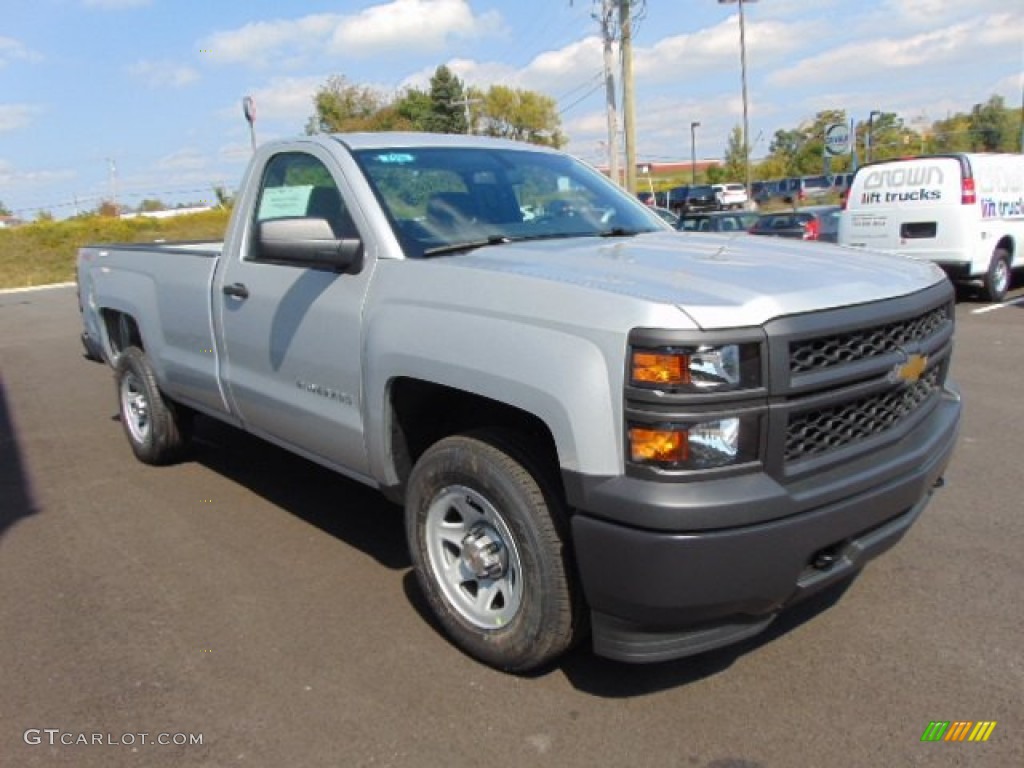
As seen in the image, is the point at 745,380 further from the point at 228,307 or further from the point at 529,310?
the point at 228,307

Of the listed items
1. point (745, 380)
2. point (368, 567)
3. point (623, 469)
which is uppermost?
point (745, 380)

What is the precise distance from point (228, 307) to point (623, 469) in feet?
8.75

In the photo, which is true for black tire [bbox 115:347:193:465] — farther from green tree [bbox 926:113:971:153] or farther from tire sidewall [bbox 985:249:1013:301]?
green tree [bbox 926:113:971:153]

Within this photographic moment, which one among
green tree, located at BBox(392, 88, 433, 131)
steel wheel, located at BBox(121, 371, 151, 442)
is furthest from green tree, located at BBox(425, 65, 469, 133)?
steel wheel, located at BBox(121, 371, 151, 442)

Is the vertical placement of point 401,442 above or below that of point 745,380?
below

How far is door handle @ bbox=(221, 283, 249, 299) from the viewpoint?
163 inches

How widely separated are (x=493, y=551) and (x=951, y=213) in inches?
423

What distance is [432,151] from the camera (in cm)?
401

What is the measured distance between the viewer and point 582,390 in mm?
2471

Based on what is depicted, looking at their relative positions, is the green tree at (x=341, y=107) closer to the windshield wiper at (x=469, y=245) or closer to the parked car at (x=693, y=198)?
the parked car at (x=693, y=198)

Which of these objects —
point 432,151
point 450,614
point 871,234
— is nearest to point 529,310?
point 450,614

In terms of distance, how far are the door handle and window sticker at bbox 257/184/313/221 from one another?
0.37 m

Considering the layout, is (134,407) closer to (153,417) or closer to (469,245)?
(153,417)

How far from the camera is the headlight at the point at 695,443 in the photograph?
2.37 metres
